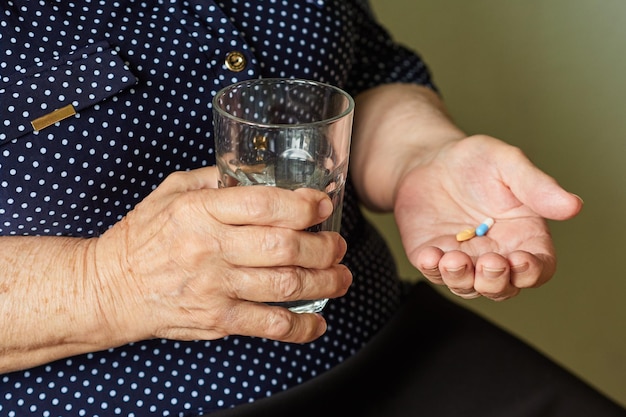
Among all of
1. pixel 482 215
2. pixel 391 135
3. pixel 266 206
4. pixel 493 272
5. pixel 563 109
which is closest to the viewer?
pixel 266 206

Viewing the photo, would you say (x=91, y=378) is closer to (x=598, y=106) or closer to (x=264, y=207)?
(x=264, y=207)

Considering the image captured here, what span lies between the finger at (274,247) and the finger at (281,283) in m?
0.01

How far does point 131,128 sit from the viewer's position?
78 centimetres

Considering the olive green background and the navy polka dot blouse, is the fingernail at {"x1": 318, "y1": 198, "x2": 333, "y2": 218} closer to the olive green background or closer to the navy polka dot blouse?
the navy polka dot blouse

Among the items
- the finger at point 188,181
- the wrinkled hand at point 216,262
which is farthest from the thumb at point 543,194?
the finger at point 188,181

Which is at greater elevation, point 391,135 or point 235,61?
point 235,61

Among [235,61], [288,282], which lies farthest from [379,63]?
[288,282]

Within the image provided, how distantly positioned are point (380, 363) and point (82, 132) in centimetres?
49

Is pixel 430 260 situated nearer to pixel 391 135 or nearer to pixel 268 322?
pixel 268 322

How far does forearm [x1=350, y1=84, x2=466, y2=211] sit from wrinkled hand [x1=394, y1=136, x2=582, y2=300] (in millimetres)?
65

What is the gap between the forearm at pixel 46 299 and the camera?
715mm

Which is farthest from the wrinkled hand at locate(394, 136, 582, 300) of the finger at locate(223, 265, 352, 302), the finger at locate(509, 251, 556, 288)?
the finger at locate(223, 265, 352, 302)

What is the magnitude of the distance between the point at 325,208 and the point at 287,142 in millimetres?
66

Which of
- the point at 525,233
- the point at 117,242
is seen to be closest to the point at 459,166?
the point at 525,233
